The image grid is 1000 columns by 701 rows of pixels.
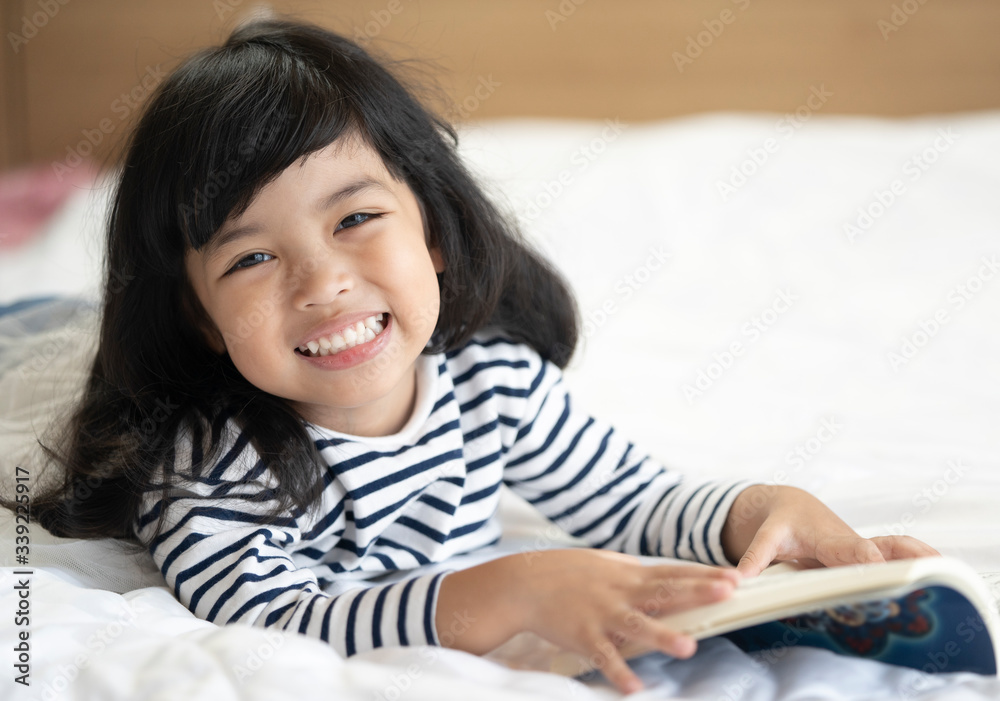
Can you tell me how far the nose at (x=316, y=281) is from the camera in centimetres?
68

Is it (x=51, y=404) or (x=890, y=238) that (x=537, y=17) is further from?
(x=51, y=404)

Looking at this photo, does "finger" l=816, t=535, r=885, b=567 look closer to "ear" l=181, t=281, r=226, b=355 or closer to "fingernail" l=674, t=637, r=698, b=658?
"fingernail" l=674, t=637, r=698, b=658

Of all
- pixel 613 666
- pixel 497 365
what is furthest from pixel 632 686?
pixel 497 365

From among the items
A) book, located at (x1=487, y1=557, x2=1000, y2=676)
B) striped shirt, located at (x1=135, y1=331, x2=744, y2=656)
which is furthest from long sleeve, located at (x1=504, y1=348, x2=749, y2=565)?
book, located at (x1=487, y1=557, x2=1000, y2=676)

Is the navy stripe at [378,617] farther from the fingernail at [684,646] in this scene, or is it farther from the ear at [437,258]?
the ear at [437,258]

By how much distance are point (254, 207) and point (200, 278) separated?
0.10 metres

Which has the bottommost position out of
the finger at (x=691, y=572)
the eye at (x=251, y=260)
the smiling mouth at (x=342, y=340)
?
the finger at (x=691, y=572)

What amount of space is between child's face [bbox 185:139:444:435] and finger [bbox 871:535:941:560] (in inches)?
16.0

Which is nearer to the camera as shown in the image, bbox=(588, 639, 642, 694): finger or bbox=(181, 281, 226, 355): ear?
bbox=(588, 639, 642, 694): finger

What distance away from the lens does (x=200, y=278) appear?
74cm

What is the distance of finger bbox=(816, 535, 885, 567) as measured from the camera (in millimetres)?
628

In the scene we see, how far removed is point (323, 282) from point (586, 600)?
1.03 ft

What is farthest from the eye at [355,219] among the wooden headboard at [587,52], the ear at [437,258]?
the wooden headboard at [587,52]

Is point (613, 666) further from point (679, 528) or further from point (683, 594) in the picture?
point (679, 528)
